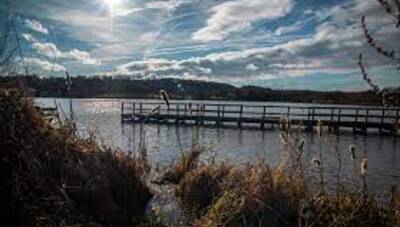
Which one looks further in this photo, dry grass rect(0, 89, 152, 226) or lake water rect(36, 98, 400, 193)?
lake water rect(36, 98, 400, 193)

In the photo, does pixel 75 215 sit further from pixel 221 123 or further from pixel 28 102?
pixel 221 123

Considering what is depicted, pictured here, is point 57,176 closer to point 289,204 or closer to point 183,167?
point 289,204

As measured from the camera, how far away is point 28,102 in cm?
700

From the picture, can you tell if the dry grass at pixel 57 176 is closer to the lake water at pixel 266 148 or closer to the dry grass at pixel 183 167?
the lake water at pixel 266 148

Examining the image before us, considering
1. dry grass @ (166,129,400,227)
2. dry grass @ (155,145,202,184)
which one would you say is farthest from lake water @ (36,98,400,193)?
dry grass @ (166,129,400,227)

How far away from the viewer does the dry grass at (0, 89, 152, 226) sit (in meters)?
5.43

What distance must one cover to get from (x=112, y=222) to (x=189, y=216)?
1322mm

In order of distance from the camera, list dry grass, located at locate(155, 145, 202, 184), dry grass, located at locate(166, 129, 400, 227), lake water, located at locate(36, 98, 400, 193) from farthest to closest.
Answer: lake water, located at locate(36, 98, 400, 193) → dry grass, located at locate(155, 145, 202, 184) → dry grass, located at locate(166, 129, 400, 227)

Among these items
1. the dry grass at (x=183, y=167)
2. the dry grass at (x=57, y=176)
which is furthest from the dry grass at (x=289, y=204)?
the dry grass at (x=183, y=167)

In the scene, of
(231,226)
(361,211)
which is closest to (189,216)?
(231,226)

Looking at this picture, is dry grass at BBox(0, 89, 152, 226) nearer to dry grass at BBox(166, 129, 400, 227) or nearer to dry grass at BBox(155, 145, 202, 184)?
dry grass at BBox(166, 129, 400, 227)

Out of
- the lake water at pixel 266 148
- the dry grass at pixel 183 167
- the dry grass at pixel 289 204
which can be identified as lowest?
the lake water at pixel 266 148

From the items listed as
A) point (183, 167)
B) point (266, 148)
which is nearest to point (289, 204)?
point (183, 167)

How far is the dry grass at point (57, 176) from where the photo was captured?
17.8 feet
